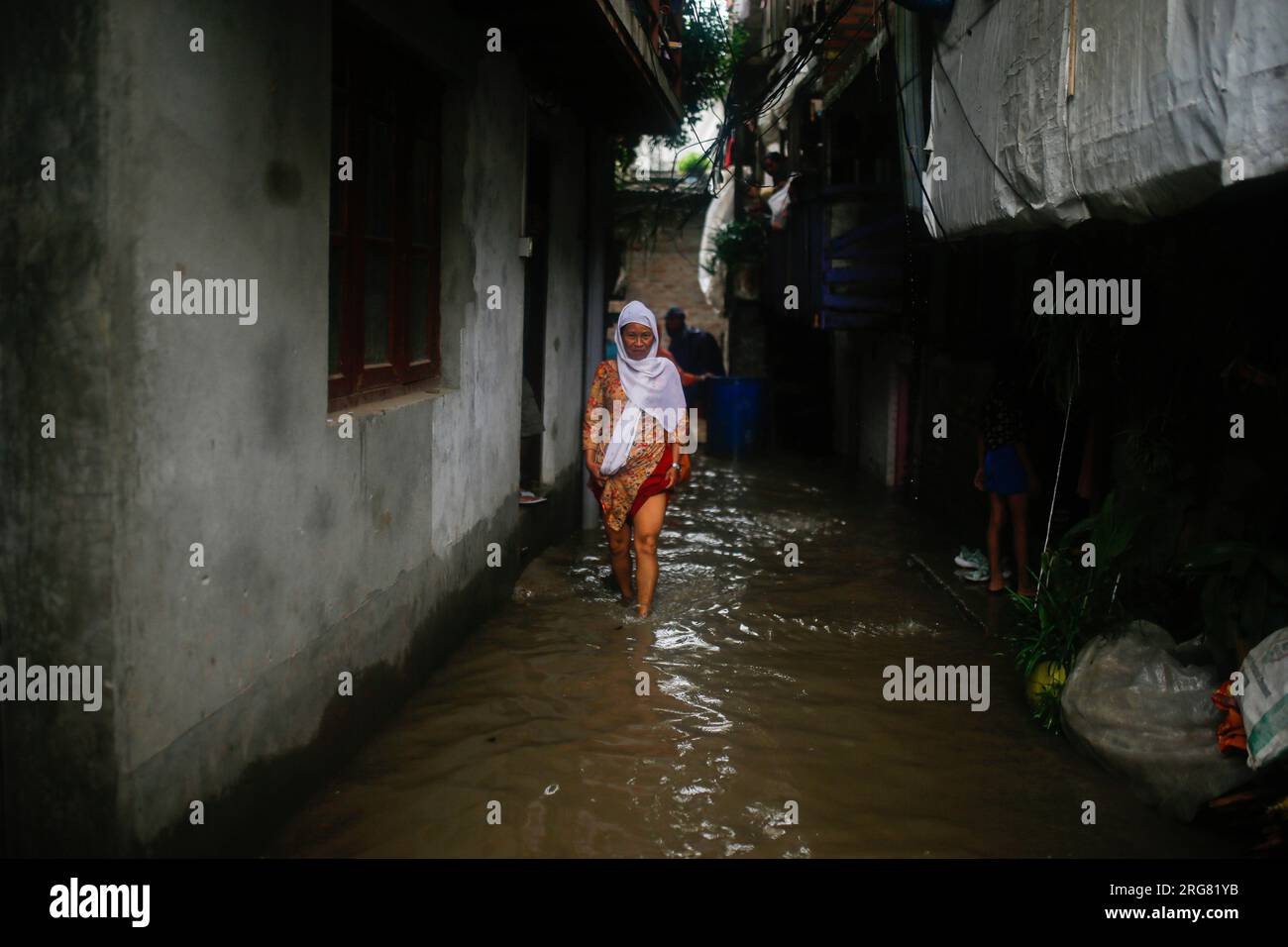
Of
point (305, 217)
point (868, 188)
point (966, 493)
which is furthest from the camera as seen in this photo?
point (868, 188)

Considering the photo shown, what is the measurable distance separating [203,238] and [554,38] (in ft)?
14.1

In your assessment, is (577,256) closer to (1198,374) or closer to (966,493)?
(966,493)

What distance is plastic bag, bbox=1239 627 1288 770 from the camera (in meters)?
3.47

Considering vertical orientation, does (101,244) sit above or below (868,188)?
below

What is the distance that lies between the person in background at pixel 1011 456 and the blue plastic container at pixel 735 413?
7.36m

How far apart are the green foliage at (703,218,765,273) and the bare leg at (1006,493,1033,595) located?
10.5 meters

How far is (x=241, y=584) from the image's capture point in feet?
11.6

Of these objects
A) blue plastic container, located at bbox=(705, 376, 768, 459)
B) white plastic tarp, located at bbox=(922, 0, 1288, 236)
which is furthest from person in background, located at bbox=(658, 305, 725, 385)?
white plastic tarp, located at bbox=(922, 0, 1288, 236)

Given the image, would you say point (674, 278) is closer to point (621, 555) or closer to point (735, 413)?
point (735, 413)

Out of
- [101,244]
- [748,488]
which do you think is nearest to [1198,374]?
[101,244]

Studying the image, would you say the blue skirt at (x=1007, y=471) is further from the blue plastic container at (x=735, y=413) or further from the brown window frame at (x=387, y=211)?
the blue plastic container at (x=735, y=413)

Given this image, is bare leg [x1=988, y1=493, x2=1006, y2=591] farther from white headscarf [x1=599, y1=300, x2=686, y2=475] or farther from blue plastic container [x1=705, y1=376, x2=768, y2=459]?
blue plastic container [x1=705, y1=376, x2=768, y2=459]

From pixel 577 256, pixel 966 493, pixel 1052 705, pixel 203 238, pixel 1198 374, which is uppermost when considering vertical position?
pixel 577 256

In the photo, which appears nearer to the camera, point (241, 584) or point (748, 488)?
point (241, 584)
